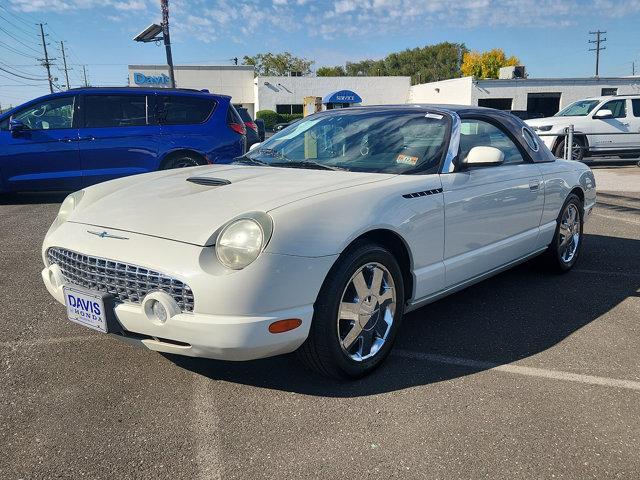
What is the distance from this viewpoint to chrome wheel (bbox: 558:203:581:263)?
15.8ft

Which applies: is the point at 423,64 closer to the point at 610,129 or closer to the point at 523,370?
the point at 610,129

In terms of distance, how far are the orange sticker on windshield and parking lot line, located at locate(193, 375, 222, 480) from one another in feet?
5.68

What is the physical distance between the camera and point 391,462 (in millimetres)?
2240

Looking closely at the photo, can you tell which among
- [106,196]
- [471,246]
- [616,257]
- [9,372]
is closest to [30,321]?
[9,372]

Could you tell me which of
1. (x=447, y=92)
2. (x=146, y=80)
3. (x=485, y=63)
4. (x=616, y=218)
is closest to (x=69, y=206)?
(x=616, y=218)

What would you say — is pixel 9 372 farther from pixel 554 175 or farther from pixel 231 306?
pixel 554 175

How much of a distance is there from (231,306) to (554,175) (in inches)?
129

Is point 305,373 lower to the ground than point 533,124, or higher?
lower

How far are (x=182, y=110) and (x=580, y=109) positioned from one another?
11.3 m

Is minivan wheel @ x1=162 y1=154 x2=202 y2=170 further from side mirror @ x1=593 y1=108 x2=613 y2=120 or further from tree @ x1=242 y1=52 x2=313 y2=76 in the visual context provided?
tree @ x1=242 y1=52 x2=313 y2=76

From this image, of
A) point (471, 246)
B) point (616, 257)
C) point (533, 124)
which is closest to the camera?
point (471, 246)

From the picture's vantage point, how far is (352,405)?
8.77 ft

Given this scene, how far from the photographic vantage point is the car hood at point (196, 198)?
8.54 ft

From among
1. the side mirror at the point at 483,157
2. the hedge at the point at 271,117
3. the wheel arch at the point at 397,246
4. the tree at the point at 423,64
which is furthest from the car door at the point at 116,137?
the tree at the point at 423,64
